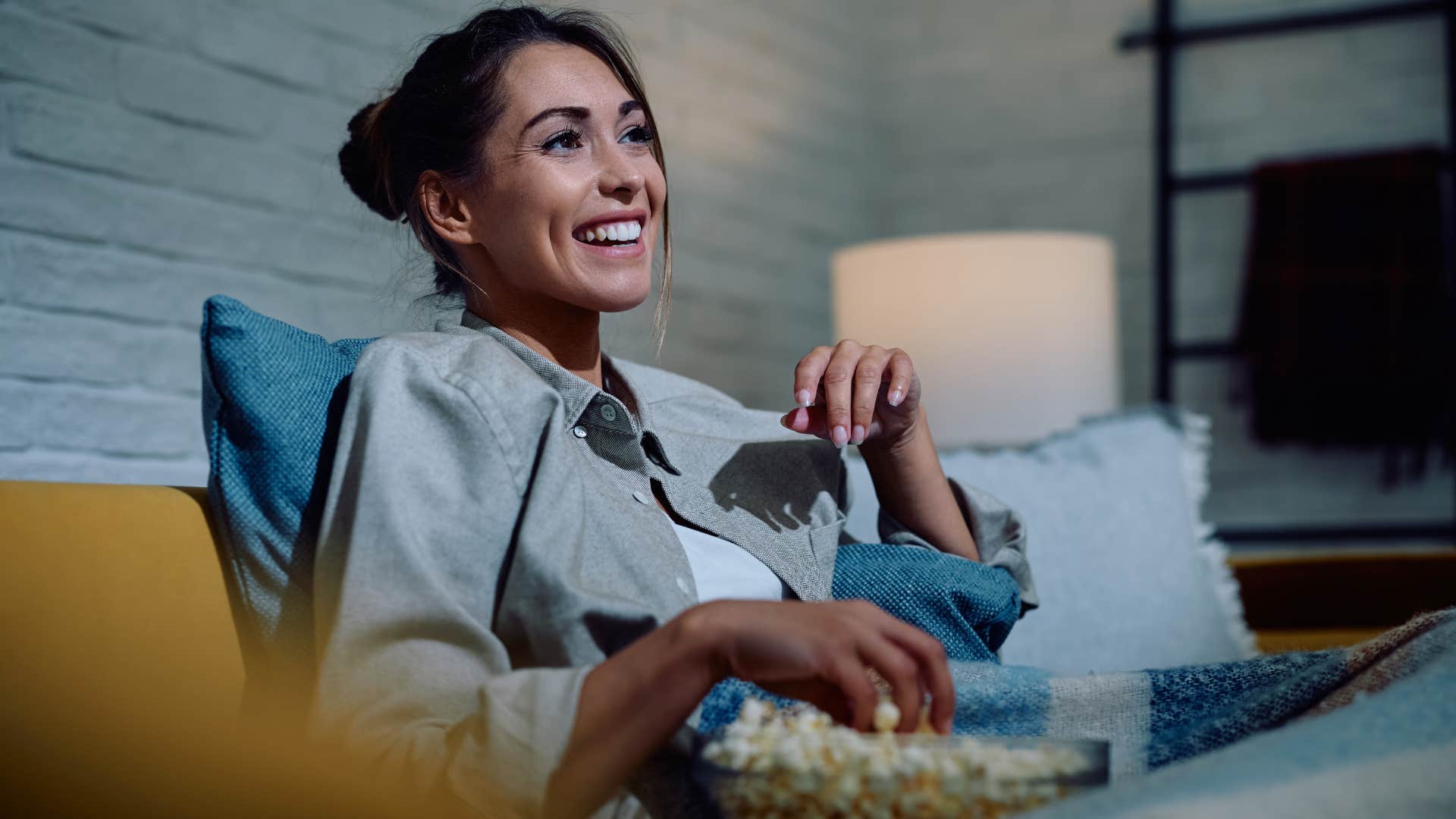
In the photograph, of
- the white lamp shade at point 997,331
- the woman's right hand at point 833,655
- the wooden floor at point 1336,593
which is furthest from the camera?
the white lamp shade at point 997,331

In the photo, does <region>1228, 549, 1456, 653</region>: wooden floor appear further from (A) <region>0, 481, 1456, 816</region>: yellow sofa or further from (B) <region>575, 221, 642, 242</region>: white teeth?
(A) <region>0, 481, 1456, 816</region>: yellow sofa

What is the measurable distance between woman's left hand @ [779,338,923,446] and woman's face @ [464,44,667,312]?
171 mm

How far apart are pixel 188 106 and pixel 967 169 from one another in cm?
223

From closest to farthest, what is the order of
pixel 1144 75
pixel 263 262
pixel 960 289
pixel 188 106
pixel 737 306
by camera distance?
pixel 188 106, pixel 263 262, pixel 960 289, pixel 737 306, pixel 1144 75

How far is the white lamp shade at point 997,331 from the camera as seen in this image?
2.25 metres

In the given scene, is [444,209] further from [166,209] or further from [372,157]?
[166,209]

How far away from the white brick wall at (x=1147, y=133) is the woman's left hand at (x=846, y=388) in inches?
85.4

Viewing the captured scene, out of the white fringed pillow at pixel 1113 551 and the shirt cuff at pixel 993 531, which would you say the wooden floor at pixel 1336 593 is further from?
the shirt cuff at pixel 993 531

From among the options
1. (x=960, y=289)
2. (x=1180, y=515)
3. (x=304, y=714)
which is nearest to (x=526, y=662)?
(x=304, y=714)

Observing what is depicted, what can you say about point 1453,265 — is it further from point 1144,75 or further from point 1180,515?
point 1180,515

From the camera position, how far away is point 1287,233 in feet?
9.43

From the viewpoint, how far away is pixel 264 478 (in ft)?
2.91

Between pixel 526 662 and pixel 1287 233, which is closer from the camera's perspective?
pixel 526 662

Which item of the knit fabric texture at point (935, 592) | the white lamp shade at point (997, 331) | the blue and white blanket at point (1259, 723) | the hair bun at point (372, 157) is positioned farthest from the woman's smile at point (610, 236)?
the white lamp shade at point (997, 331)
